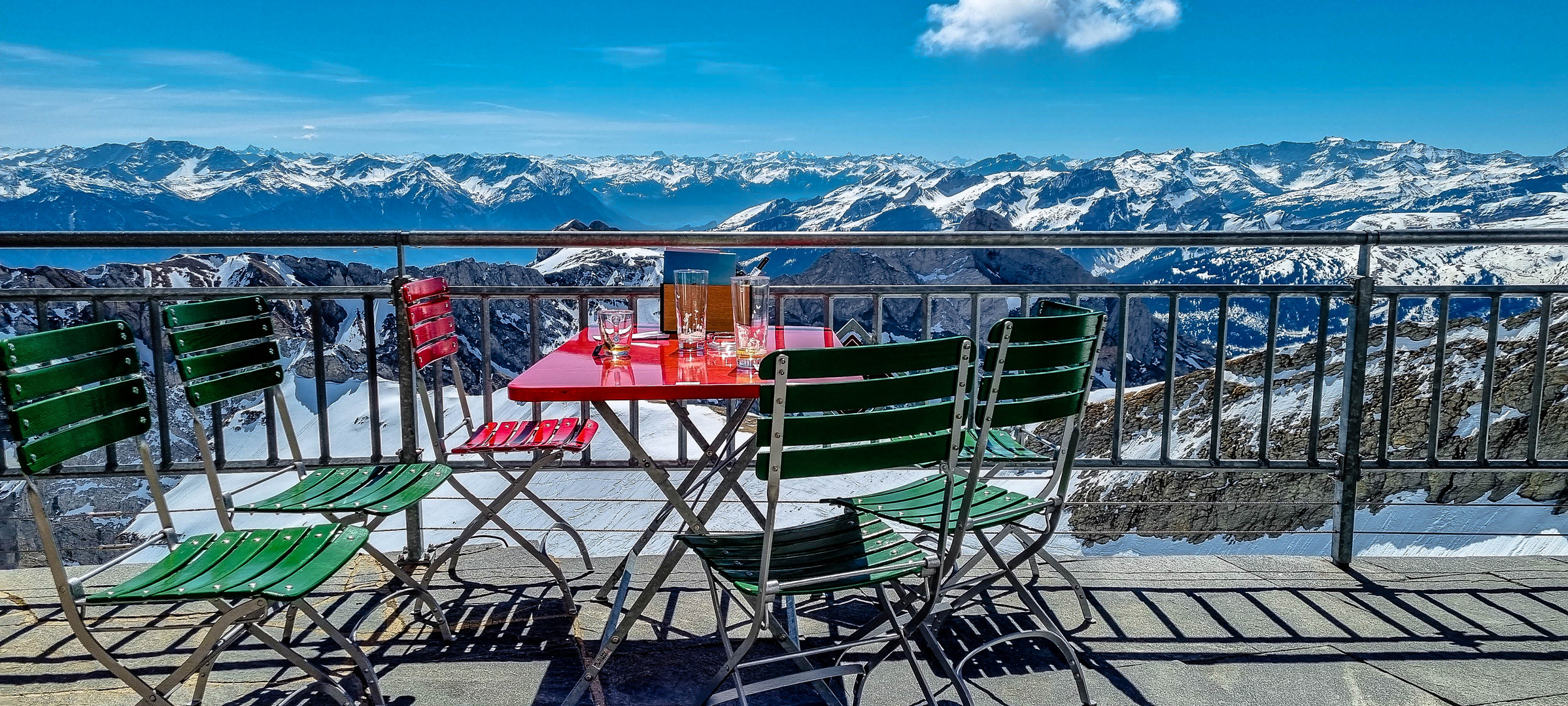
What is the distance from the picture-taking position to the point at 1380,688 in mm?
2668

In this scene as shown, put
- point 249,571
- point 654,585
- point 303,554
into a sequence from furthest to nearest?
point 654,585 → point 303,554 → point 249,571

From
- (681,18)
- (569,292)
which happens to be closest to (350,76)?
(681,18)

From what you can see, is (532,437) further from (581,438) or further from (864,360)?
(864,360)

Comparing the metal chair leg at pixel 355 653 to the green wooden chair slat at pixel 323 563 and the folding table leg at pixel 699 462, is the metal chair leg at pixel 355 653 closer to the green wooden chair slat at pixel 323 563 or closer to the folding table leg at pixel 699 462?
the green wooden chair slat at pixel 323 563

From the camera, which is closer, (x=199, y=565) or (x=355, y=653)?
(x=199, y=565)

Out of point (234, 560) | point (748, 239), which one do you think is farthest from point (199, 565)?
point (748, 239)

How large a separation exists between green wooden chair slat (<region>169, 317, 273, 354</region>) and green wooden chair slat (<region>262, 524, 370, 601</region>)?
2.44 ft

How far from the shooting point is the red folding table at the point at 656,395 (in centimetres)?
234

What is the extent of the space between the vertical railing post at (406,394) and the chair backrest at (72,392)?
0.95 metres

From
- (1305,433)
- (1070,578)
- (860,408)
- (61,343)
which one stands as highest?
(61,343)

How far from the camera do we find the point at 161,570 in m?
2.20

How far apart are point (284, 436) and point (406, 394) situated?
0.64 m

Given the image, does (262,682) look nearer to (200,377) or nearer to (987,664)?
(200,377)

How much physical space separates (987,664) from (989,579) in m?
0.27
